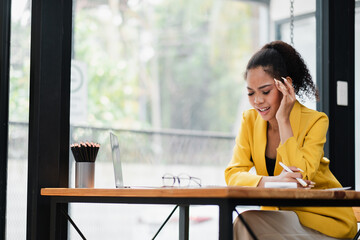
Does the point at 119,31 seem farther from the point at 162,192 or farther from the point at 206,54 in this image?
the point at 162,192

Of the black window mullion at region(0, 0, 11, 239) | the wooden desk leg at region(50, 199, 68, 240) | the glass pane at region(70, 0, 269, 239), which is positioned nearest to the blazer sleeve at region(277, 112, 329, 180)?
the wooden desk leg at region(50, 199, 68, 240)

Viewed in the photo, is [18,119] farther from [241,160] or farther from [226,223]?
[226,223]

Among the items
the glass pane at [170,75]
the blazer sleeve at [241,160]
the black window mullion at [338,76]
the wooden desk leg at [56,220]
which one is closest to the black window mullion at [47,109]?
the wooden desk leg at [56,220]

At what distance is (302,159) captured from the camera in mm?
1987

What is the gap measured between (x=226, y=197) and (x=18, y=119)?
1.52 m

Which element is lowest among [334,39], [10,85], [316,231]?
[316,231]

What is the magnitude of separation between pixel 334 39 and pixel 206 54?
1275cm

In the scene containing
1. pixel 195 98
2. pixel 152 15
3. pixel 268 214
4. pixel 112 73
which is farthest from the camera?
pixel 195 98

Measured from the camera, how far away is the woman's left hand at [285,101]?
2.09m

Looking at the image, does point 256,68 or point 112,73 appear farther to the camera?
point 112,73

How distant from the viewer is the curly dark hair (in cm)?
225

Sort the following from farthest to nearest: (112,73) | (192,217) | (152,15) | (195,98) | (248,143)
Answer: (195,98) → (152,15) → (112,73) → (192,217) → (248,143)

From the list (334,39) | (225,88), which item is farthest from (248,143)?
(225,88)

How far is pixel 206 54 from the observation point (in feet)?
50.2
